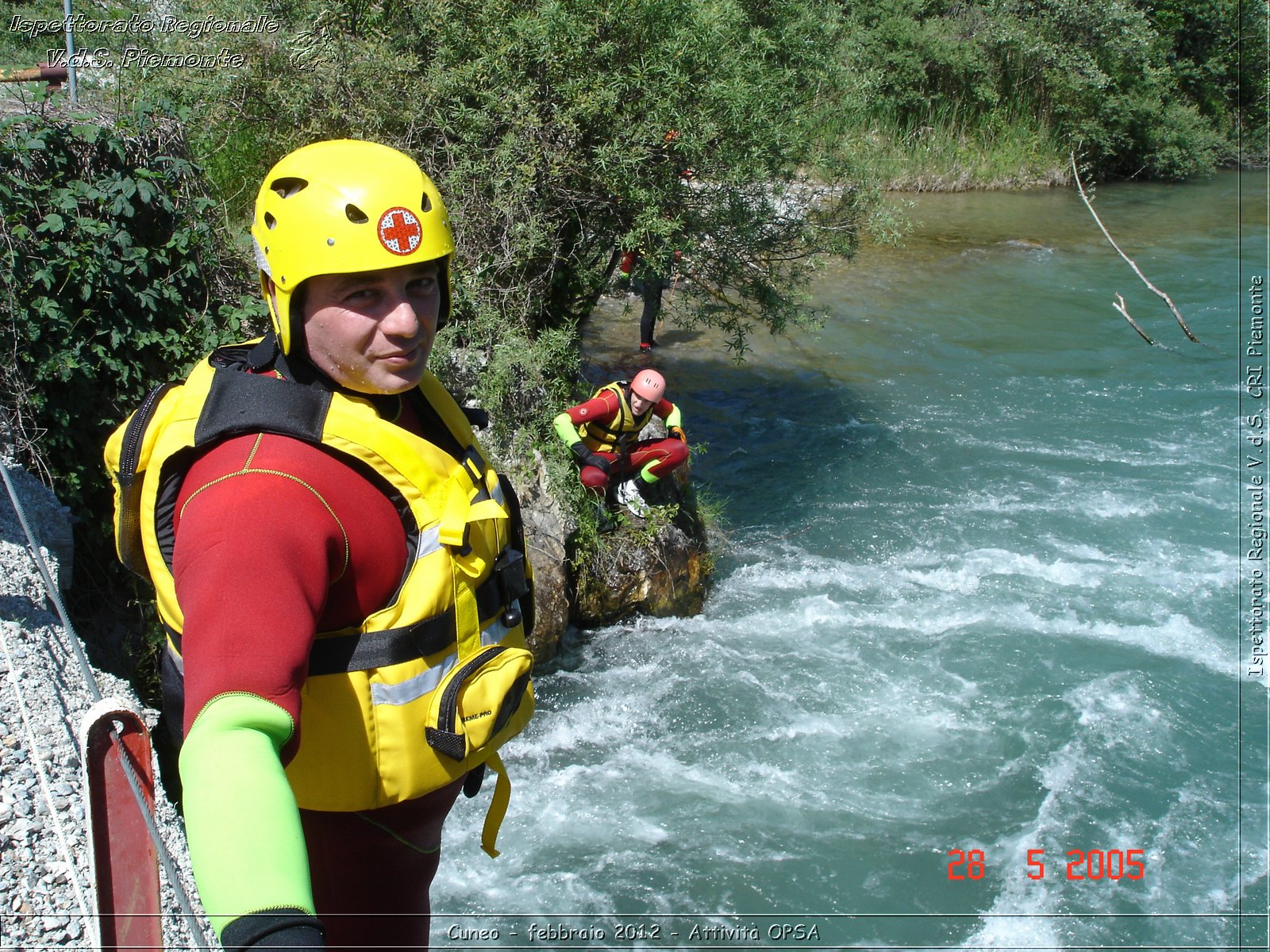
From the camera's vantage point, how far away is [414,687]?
1.65m

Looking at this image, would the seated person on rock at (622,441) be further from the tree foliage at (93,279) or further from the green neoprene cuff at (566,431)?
the tree foliage at (93,279)

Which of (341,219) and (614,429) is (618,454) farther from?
(341,219)

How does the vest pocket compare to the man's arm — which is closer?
the man's arm

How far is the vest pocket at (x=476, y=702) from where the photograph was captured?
1680mm

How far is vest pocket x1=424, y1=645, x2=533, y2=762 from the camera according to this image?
5.51 ft

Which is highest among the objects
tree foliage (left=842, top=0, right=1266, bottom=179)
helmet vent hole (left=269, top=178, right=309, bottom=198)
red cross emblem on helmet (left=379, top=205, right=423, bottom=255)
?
tree foliage (left=842, top=0, right=1266, bottom=179)

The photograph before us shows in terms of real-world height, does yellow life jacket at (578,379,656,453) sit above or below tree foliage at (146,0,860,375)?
below

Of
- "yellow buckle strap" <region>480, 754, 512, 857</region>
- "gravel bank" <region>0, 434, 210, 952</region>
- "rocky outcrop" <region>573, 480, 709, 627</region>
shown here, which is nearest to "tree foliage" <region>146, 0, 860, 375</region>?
"rocky outcrop" <region>573, 480, 709, 627</region>

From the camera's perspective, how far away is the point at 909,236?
52.9 ft

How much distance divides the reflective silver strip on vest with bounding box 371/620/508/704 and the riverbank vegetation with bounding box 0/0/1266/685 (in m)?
3.48

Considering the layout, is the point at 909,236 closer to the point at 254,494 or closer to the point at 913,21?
the point at 913,21

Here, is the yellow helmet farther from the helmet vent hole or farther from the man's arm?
the man's arm

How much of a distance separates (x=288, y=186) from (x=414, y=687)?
3.08 feet

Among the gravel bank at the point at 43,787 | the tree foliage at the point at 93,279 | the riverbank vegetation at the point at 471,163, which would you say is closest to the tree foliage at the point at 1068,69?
the riverbank vegetation at the point at 471,163
